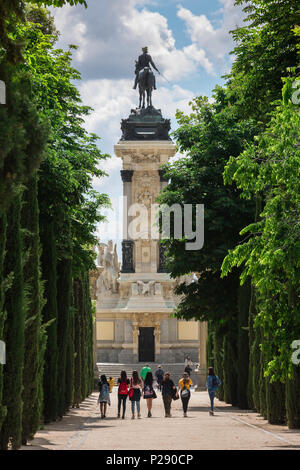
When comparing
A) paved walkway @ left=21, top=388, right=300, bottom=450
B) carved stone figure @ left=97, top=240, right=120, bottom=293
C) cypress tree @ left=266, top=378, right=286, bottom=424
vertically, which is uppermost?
carved stone figure @ left=97, top=240, right=120, bottom=293

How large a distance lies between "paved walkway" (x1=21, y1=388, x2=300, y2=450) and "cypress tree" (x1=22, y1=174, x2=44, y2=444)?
735 millimetres

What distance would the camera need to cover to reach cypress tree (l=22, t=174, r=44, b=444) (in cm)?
1917

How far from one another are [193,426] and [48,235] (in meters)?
6.92

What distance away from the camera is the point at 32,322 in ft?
64.5

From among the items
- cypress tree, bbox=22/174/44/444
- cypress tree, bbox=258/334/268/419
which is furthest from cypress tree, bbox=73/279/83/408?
cypress tree, bbox=22/174/44/444

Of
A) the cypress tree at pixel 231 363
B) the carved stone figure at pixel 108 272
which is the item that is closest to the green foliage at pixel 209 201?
the cypress tree at pixel 231 363

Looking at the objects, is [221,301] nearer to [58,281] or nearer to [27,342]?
[58,281]

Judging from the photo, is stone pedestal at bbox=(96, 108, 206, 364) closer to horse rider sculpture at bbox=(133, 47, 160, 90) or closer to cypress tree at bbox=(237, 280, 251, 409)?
horse rider sculpture at bbox=(133, 47, 160, 90)

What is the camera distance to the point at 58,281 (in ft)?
91.2

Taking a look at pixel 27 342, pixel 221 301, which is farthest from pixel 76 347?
pixel 27 342

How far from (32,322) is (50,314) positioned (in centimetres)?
500

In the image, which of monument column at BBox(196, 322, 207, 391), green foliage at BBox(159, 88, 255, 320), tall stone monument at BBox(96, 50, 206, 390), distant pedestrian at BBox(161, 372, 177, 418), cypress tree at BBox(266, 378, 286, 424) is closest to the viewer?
cypress tree at BBox(266, 378, 286, 424)

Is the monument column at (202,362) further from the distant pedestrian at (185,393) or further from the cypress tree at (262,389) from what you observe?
the cypress tree at (262,389)

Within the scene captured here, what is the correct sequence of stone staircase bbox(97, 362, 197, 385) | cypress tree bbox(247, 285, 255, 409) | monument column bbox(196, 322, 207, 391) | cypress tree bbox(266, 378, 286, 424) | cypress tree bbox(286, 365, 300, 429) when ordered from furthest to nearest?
stone staircase bbox(97, 362, 197, 385) < monument column bbox(196, 322, 207, 391) < cypress tree bbox(247, 285, 255, 409) < cypress tree bbox(266, 378, 286, 424) < cypress tree bbox(286, 365, 300, 429)
